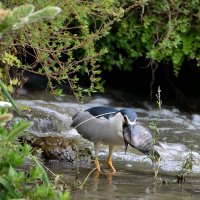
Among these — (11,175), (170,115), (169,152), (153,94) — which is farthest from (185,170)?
(153,94)

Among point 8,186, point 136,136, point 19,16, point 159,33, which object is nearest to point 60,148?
point 136,136

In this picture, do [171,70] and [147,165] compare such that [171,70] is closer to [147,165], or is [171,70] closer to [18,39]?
[147,165]

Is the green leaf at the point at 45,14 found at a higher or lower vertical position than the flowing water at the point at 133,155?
higher

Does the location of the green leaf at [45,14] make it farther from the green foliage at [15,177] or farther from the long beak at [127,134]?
the long beak at [127,134]

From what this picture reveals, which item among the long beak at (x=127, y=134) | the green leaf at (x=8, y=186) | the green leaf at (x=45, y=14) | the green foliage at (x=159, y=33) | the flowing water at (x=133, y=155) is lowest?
the flowing water at (x=133, y=155)

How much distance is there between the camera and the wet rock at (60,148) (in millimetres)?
7430

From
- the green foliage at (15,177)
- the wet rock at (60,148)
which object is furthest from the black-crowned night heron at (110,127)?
the green foliage at (15,177)

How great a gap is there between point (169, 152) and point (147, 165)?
3.10 ft

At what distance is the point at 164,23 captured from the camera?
1061 cm

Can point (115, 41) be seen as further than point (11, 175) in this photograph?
Yes

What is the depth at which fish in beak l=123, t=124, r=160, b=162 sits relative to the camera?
6.85 m

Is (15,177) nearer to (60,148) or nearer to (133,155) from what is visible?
(60,148)

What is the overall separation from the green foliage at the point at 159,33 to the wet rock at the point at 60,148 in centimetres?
307

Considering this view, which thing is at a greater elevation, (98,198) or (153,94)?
(98,198)
